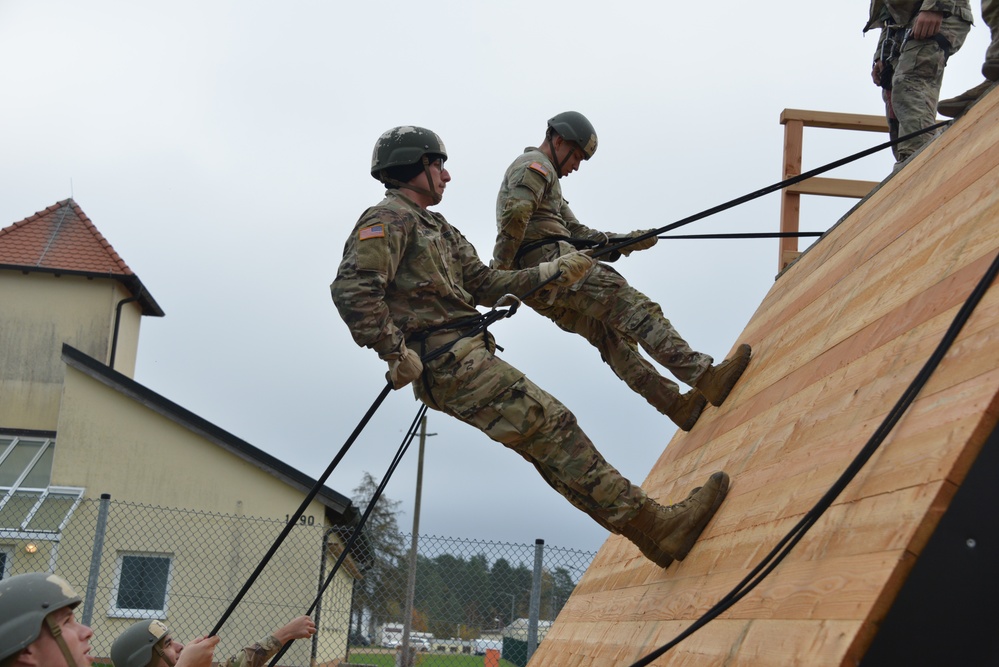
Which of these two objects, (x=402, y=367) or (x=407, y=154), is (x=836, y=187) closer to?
(x=407, y=154)

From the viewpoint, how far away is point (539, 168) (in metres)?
5.55

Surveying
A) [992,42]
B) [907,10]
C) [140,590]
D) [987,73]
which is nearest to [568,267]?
[987,73]

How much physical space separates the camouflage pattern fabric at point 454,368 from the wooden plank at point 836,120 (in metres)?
4.21

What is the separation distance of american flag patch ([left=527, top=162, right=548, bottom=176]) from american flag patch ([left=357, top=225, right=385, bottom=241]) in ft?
5.00

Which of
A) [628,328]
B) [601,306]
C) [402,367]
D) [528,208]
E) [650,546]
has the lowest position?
[650,546]

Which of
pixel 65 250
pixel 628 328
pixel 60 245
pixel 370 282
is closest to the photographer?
pixel 370 282

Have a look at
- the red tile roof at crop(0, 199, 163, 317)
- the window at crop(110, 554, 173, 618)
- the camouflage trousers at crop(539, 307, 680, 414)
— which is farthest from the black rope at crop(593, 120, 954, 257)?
the red tile roof at crop(0, 199, 163, 317)

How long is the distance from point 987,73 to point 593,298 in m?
2.14

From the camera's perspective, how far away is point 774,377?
14.6ft

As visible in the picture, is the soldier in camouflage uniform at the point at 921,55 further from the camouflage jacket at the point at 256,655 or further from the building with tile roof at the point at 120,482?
the building with tile roof at the point at 120,482

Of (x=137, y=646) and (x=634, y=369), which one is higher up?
(x=634, y=369)

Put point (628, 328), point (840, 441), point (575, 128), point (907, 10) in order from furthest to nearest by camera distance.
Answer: point (907, 10) < point (575, 128) < point (628, 328) < point (840, 441)

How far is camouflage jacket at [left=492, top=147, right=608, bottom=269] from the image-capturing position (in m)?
5.48

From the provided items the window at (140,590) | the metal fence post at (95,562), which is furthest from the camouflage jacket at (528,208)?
the window at (140,590)
